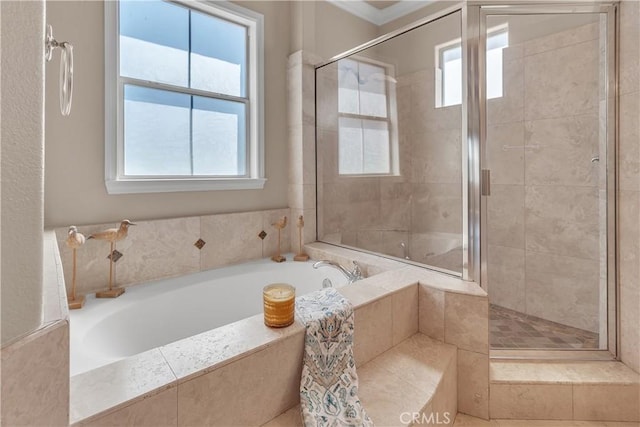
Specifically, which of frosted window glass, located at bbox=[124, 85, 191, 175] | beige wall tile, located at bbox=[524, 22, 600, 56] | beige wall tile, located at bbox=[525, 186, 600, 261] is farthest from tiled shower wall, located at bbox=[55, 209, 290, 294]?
beige wall tile, located at bbox=[524, 22, 600, 56]

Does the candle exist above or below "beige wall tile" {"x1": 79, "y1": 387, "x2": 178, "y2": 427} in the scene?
above

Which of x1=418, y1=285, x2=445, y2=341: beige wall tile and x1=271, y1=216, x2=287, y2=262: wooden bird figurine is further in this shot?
x1=271, y1=216, x2=287, y2=262: wooden bird figurine

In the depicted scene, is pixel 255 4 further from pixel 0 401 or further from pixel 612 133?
pixel 0 401

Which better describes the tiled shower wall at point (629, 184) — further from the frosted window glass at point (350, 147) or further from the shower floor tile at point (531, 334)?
the frosted window glass at point (350, 147)

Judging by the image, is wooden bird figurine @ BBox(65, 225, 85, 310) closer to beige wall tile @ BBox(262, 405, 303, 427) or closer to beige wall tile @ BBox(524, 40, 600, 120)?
beige wall tile @ BBox(262, 405, 303, 427)

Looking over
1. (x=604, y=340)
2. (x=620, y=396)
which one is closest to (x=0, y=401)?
(x=620, y=396)

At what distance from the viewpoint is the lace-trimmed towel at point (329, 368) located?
981mm

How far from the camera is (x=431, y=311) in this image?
1.53m

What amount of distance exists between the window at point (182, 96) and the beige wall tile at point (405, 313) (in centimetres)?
135

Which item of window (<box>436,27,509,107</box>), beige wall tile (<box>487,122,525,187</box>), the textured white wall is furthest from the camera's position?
beige wall tile (<box>487,122,525,187</box>)

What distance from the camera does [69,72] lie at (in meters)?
0.93

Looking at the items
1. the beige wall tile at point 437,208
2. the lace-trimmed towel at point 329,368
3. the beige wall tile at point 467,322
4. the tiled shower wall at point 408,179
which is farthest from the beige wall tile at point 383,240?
the lace-trimmed towel at point 329,368

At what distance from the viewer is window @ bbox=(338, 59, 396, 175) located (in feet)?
8.00

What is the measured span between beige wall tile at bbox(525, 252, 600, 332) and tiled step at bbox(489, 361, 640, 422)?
36 centimetres
